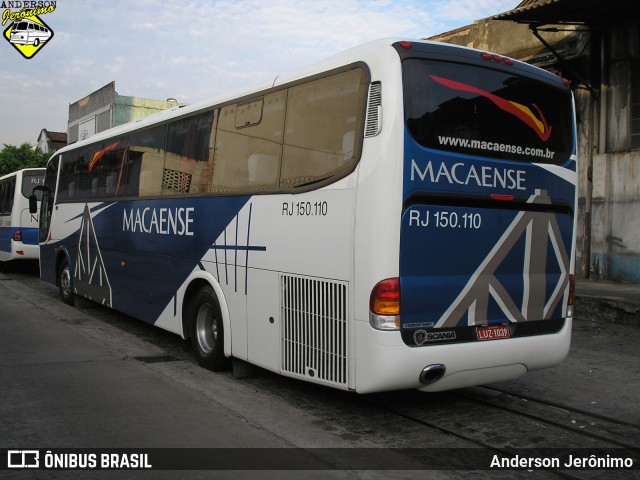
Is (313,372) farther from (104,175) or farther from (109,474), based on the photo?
(104,175)

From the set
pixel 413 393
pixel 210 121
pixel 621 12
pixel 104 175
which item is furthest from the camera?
pixel 621 12

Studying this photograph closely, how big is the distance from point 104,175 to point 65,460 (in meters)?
6.85

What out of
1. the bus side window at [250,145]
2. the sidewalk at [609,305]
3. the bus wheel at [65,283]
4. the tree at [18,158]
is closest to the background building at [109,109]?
the tree at [18,158]

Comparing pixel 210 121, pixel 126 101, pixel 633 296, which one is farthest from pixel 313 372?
pixel 126 101

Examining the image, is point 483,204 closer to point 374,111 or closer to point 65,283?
point 374,111

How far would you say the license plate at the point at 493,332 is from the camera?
556cm

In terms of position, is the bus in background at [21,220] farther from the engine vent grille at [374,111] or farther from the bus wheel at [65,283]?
the engine vent grille at [374,111]

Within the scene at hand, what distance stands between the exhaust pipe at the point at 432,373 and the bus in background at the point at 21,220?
16.0m

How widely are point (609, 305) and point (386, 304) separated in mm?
7531

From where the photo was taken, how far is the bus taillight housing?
16.6 ft

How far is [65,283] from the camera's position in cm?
1284

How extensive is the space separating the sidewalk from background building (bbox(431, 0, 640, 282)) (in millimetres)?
1896

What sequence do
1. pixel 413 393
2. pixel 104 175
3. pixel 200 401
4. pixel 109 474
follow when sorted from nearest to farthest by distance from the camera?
1. pixel 109 474
2. pixel 200 401
3. pixel 413 393
4. pixel 104 175

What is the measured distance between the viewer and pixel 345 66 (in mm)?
5602
